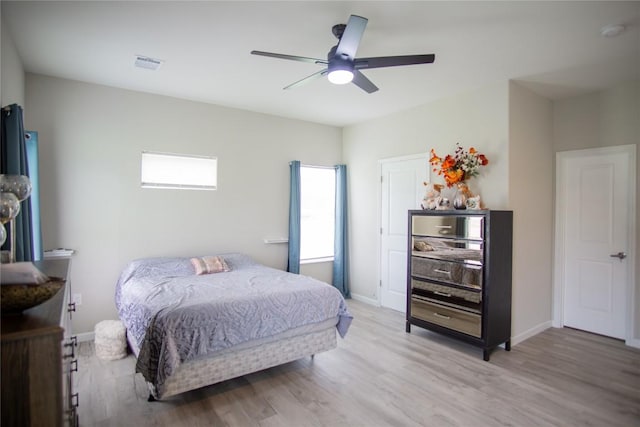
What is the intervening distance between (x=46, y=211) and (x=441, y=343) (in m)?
4.30

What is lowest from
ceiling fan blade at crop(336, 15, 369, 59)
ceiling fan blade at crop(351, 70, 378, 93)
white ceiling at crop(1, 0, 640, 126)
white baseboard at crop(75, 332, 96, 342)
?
white baseboard at crop(75, 332, 96, 342)

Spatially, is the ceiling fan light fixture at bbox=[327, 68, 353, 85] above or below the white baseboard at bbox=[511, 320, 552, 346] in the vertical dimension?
above

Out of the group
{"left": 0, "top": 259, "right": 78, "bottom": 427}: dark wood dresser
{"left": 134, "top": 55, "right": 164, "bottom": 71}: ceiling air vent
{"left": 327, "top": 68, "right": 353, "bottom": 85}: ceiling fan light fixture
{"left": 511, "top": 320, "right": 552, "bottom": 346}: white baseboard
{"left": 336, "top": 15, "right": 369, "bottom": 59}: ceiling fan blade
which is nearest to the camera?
{"left": 0, "top": 259, "right": 78, "bottom": 427}: dark wood dresser

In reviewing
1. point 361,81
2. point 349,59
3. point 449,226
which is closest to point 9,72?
point 349,59

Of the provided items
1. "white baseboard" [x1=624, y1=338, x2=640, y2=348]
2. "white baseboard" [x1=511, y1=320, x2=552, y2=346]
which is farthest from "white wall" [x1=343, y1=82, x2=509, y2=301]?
"white baseboard" [x1=624, y1=338, x2=640, y2=348]

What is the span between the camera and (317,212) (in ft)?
17.9

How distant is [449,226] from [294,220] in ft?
7.25

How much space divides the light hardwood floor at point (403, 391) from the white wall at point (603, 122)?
4.07 ft

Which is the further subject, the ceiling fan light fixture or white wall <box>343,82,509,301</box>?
white wall <box>343,82,509,301</box>

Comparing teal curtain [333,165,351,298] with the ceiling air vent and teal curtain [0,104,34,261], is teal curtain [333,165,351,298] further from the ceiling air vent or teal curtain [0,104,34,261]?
teal curtain [0,104,34,261]

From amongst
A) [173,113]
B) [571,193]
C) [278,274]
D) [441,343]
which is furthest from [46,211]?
[571,193]

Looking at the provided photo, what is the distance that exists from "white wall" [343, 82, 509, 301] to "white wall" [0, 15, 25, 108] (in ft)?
13.2

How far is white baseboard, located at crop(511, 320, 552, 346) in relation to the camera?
3674 millimetres

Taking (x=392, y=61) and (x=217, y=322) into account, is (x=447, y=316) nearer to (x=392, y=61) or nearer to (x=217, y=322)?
(x=217, y=322)
